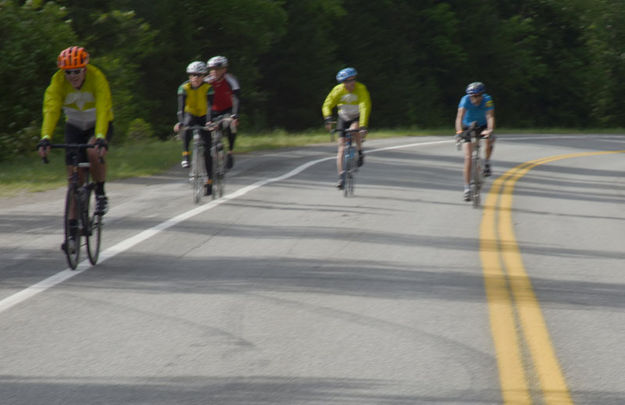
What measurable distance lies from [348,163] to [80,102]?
6.96 metres

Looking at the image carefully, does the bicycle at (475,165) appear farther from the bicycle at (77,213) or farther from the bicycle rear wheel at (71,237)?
the bicycle rear wheel at (71,237)

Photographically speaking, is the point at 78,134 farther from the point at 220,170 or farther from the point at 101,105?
the point at 220,170

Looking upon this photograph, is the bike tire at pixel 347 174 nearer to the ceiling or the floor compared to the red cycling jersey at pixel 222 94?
nearer to the floor

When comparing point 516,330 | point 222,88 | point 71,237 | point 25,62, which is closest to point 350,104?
point 222,88

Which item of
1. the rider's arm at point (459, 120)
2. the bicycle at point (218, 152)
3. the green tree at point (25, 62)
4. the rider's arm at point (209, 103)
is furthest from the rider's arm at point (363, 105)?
the green tree at point (25, 62)

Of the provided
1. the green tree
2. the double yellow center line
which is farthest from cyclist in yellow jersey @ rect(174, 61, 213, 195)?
the green tree

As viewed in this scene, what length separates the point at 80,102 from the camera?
9.25 meters

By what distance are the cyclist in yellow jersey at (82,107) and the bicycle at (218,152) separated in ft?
17.7

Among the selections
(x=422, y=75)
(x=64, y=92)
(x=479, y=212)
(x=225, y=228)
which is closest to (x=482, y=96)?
(x=479, y=212)

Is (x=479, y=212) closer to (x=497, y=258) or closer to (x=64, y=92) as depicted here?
(x=497, y=258)

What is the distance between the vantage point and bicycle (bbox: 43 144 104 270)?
8828 mm

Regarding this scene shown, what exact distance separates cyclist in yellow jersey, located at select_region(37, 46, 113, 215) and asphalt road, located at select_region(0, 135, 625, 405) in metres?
0.95

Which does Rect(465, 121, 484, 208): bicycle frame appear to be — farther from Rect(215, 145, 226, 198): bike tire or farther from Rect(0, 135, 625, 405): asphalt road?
Rect(215, 145, 226, 198): bike tire

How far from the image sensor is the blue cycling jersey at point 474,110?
1546 cm
